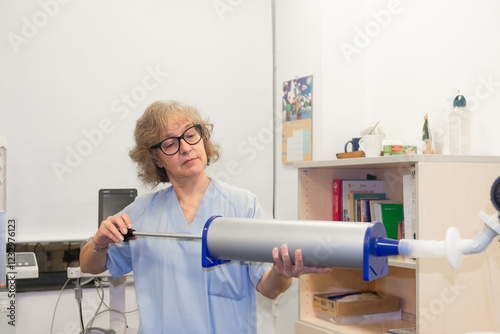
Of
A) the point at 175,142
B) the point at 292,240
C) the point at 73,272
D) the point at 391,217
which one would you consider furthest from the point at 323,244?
the point at 73,272

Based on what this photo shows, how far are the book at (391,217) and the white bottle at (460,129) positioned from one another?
0.30 meters

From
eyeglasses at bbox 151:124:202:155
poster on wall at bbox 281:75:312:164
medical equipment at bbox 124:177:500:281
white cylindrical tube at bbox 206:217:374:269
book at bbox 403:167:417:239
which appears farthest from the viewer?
poster on wall at bbox 281:75:312:164

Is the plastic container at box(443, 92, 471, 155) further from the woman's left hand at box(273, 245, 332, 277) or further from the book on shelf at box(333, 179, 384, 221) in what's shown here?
the woman's left hand at box(273, 245, 332, 277)

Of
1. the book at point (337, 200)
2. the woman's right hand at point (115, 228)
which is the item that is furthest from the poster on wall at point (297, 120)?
the woman's right hand at point (115, 228)

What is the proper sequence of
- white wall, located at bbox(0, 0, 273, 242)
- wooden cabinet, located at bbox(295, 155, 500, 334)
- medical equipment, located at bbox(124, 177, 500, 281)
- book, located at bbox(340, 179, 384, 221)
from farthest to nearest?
white wall, located at bbox(0, 0, 273, 242), book, located at bbox(340, 179, 384, 221), wooden cabinet, located at bbox(295, 155, 500, 334), medical equipment, located at bbox(124, 177, 500, 281)

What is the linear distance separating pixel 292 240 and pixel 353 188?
1164 millimetres

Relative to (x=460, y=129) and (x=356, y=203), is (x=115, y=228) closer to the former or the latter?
(x=356, y=203)

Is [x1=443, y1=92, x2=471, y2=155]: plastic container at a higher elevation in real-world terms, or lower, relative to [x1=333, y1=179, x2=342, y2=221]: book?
higher

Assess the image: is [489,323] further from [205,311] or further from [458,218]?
[205,311]

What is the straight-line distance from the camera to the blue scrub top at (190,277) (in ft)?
4.65

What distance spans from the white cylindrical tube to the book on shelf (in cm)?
104

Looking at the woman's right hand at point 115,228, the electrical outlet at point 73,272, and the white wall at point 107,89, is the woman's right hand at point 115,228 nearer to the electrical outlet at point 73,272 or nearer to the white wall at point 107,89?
the electrical outlet at point 73,272

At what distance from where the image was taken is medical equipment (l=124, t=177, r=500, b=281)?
95 cm

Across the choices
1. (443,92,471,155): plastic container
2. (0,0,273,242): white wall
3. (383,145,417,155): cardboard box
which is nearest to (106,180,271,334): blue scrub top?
(383,145,417,155): cardboard box
